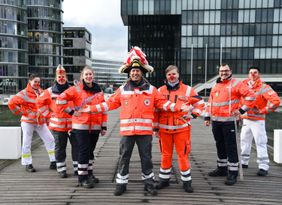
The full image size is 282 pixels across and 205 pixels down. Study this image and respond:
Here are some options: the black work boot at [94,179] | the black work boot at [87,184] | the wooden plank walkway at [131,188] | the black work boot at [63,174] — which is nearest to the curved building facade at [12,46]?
the wooden plank walkway at [131,188]

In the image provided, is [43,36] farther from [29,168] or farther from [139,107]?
[139,107]

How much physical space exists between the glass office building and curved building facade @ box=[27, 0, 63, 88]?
18.9 metres

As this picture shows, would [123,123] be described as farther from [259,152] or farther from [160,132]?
[259,152]

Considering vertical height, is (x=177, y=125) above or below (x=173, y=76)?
below

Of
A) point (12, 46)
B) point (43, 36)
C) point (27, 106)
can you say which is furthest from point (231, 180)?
point (43, 36)

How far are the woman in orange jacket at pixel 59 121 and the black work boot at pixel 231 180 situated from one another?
2701mm

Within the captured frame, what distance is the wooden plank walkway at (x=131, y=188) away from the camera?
4.33 m

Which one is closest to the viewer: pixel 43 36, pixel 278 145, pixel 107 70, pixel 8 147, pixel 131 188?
pixel 131 188

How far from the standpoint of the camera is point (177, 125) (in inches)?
181

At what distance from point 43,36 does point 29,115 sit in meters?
59.7

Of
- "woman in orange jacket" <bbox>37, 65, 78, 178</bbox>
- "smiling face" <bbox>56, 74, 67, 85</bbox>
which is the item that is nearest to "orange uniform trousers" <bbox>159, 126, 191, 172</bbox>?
"woman in orange jacket" <bbox>37, 65, 78, 178</bbox>

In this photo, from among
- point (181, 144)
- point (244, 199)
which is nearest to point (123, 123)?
point (181, 144)

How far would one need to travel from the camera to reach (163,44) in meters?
62.0

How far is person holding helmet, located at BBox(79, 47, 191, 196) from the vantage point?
442 centimetres
